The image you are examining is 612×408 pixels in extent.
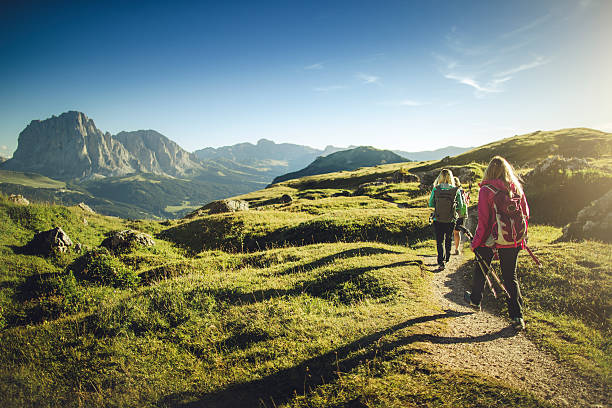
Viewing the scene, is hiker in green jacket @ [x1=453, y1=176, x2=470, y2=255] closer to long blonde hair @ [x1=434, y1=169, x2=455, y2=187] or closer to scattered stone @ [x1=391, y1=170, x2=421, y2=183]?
long blonde hair @ [x1=434, y1=169, x2=455, y2=187]

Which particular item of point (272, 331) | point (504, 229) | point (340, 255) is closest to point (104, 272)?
point (272, 331)

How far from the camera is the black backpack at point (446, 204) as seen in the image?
1311cm

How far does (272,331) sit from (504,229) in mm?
7886

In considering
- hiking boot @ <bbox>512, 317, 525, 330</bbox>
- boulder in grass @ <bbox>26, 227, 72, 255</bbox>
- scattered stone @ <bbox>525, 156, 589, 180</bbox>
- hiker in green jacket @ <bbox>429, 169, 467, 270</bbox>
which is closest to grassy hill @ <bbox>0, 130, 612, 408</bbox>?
hiking boot @ <bbox>512, 317, 525, 330</bbox>

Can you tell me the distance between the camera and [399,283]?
1147 centimetres

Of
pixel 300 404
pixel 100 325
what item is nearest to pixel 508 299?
pixel 300 404

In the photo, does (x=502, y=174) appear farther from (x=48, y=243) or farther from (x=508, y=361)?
(x=48, y=243)

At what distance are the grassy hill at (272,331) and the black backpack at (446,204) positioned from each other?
289 centimetres

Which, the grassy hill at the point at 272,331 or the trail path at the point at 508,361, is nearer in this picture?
the trail path at the point at 508,361

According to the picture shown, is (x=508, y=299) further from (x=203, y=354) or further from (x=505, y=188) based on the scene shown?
(x=203, y=354)

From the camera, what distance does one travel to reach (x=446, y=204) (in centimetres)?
1320

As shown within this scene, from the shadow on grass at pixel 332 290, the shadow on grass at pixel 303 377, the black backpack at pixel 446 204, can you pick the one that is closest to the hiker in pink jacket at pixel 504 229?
the shadow on grass at pixel 303 377

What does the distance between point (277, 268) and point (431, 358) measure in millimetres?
9004

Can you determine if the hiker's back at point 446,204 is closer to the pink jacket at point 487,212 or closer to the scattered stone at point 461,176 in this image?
the pink jacket at point 487,212
